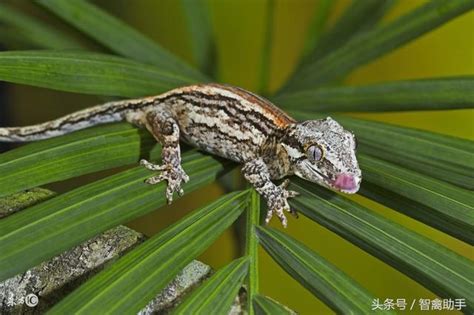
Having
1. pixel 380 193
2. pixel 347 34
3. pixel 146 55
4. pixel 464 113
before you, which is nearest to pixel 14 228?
pixel 380 193

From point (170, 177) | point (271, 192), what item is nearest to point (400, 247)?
point (271, 192)

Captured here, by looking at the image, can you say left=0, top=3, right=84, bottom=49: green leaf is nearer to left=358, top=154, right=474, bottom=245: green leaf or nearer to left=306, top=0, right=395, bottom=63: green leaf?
left=306, top=0, right=395, bottom=63: green leaf

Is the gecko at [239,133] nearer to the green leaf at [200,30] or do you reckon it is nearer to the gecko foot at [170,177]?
the gecko foot at [170,177]

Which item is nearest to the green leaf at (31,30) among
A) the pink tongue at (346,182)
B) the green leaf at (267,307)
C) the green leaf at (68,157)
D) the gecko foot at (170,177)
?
the green leaf at (68,157)

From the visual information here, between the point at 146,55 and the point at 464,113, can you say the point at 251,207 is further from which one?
the point at 464,113

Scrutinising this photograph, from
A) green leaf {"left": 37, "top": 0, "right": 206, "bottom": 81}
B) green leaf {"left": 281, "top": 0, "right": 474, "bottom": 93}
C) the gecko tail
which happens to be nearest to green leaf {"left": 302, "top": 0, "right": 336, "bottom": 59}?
green leaf {"left": 281, "top": 0, "right": 474, "bottom": 93}
